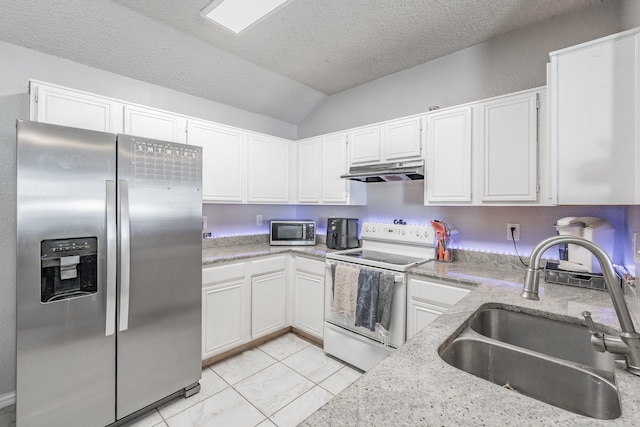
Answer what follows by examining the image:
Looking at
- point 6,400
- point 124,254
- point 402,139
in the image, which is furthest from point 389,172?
point 6,400

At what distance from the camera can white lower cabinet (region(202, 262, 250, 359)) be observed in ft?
7.69

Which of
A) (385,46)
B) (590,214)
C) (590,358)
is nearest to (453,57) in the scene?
(385,46)

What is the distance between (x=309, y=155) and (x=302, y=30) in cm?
129

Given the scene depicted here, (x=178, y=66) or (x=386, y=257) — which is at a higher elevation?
(x=178, y=66)

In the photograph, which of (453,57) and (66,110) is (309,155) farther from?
(66,110)

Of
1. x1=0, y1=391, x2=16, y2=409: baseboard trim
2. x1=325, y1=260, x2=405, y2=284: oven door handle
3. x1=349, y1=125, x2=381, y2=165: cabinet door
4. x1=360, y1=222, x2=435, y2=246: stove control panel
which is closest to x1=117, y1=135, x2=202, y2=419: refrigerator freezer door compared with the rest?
x1=0, y1=391, x2=16, y2=409: baseboard trim

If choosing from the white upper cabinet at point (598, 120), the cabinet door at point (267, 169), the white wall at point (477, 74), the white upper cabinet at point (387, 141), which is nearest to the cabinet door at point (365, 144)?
the white upper cabinet at point (387, 141)

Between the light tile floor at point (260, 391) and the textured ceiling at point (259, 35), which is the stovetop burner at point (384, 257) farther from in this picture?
the textured ceiling at point (259, 35)

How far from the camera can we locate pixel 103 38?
2.11 m

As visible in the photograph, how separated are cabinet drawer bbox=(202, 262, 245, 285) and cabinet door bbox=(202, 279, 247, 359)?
0.17 feet

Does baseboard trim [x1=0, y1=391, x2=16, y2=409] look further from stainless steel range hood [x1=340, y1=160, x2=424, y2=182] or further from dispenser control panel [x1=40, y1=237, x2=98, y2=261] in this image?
stainless steel range hood [x1=340, y1=160, x2=424, y2=182]

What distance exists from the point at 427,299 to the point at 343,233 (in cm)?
114

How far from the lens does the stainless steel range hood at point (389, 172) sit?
2.33m

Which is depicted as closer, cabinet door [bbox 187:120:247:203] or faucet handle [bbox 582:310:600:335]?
faucet handle [bbox 582:310:600:335]
